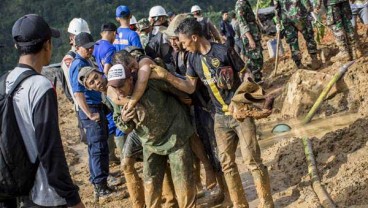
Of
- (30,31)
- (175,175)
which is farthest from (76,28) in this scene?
(30,31)

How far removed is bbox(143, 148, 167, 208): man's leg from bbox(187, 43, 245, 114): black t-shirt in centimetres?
77

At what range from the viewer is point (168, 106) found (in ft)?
15.7

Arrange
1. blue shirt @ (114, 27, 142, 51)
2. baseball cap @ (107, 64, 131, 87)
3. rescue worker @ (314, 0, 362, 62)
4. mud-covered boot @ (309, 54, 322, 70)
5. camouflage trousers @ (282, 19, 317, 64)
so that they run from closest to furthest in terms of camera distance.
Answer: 1. baseball cap @ (107, 64, 131, 87)
2. blue shirt @ (114, 27, 142, 51)
3. rescue worker @ (314, 0, 362, 62)
4. camouflage trousers @ (282, 19, 317, 64)
5. mud-covered boot @ (309, 54, 322, 70)

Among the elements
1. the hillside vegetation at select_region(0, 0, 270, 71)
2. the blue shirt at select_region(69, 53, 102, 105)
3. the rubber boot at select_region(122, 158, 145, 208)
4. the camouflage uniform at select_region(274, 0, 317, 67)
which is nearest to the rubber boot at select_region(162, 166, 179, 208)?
the rubber boot at select_region(122, 158, 145, 208)

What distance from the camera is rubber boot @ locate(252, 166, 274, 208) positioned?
4.81m

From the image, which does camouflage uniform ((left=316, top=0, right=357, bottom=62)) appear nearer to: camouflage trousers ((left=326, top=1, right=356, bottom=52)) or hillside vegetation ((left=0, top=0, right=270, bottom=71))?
camouflage trousers ((left=326, top=1, right=356, bottom=52))

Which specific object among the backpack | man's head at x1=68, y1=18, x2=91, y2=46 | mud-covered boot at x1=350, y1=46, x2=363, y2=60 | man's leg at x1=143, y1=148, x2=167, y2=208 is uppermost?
man's head at x1=68, y1=18, x2=91, y2=46

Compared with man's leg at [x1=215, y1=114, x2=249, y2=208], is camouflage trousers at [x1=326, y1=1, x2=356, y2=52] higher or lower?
higher

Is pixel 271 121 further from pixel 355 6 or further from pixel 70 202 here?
pixel 70 202

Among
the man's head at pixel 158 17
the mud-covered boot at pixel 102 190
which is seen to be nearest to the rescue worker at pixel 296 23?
the man's head at pixel 158 17

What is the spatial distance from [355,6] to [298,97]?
3626 mm

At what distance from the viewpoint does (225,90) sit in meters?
4.91

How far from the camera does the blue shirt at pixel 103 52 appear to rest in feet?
21.1

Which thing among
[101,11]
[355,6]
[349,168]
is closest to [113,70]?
[349,168]
